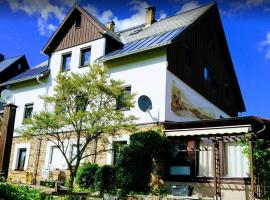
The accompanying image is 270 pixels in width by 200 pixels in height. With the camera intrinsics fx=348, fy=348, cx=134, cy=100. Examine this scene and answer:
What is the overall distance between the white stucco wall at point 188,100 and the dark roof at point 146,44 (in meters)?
1.68

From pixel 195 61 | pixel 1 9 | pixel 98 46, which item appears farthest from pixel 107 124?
pixel 1 9

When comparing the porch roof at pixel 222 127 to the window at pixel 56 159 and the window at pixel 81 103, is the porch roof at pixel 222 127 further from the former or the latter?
the window at pixel 56 159

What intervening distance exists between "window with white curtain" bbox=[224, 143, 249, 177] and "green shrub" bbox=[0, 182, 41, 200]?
8.07 metres

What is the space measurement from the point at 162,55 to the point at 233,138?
630 cm

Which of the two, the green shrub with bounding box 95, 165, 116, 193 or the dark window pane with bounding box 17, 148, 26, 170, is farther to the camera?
the dark window pane with bounding box 17, 148, 26, 170

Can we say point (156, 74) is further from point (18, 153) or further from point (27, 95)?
point (18, 153)

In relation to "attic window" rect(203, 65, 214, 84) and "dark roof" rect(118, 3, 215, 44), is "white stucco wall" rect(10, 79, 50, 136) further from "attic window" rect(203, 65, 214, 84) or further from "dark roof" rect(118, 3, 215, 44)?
"attic window" rect(203, 65, 214, 84)

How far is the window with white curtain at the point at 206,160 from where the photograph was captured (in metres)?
15.9

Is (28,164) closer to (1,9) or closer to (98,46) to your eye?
(98,46)

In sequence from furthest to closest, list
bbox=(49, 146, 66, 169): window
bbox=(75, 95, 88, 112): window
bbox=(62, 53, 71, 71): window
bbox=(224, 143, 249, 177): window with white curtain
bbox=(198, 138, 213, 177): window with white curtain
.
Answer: bbox=(62, 53, 71, 71): window, bbox=(49, 146, 66, 169): window, bbox=(75, 95, 88, 112): window, bbox=(198, 138, 213, 177): window with white curtain, bbox=(224, 143, 249, 177): window with white curtain

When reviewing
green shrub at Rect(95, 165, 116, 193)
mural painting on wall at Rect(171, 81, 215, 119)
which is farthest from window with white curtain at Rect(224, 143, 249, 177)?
green shrub at Rect(95, 165, 116, 193)

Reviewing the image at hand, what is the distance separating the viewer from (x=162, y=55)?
1922cm

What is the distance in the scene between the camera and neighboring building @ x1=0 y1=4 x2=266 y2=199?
18062 mm

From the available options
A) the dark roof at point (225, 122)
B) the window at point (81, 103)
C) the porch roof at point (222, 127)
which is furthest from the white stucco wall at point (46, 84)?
the porch roof at point (222, 127)
